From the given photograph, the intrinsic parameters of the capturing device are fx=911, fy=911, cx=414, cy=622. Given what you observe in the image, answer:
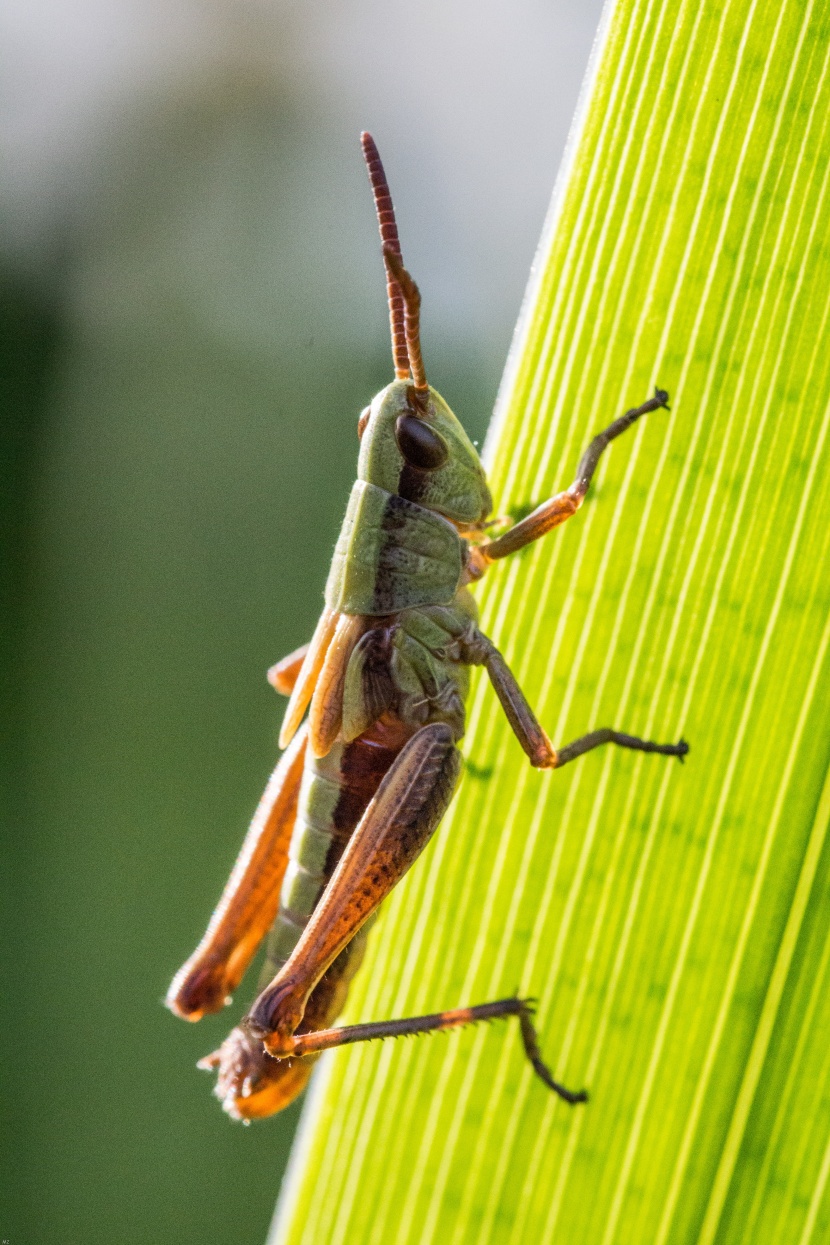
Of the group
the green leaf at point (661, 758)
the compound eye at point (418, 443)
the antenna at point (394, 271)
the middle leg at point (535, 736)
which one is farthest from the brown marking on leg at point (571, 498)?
the antenna at point (394, 271)

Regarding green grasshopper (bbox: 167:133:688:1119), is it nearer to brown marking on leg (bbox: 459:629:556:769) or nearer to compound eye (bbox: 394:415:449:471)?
compound eye (bbox: 394:415:449:471)

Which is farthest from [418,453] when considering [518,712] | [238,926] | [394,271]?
[238,926]

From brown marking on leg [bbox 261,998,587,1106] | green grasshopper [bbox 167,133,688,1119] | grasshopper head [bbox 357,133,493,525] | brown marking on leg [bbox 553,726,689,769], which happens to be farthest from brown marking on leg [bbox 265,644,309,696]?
brown marking on leg [bbox 553,726,689,769]

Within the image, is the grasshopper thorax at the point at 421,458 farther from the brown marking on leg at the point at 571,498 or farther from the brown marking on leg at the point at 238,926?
the brown marking on leg at the point at 238,926

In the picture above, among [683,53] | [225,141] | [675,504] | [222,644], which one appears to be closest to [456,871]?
[675,504]

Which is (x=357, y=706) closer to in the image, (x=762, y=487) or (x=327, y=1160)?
(x=327, y=1160)

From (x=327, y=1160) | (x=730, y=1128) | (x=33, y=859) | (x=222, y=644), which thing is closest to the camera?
(x=730, y=1128)

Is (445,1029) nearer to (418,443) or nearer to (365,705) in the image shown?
(365,705)
